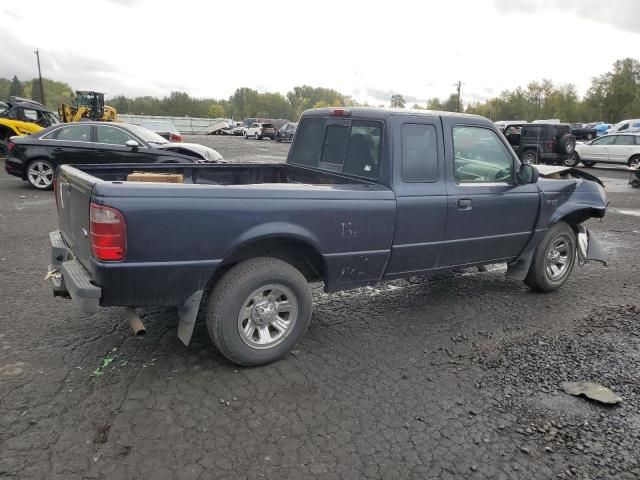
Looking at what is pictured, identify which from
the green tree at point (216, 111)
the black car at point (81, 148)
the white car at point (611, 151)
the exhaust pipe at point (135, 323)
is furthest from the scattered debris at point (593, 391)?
the green tree at point (216, 111)

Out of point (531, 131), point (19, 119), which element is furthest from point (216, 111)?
point (19, 119)

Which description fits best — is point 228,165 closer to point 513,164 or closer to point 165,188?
point 165,188

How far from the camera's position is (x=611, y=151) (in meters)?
21.2

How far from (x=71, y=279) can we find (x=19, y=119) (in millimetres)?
16079

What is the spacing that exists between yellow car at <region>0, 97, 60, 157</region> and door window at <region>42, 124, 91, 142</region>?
680cm

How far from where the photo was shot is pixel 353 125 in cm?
436

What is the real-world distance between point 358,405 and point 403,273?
1.38 m

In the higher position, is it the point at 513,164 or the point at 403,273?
the point at 513,164

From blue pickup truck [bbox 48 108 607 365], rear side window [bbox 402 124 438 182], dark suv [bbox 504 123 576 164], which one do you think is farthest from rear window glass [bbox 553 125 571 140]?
rear side window [bbox 402 124 438 182]

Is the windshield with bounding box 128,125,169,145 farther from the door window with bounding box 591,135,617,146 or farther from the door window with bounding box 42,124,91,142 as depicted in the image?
the door window with bounding box 591,135,617,146

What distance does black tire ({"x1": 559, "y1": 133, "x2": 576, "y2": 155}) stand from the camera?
21.4 metres

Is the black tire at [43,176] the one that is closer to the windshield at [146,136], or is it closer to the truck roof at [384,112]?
the windshield at [146,136]

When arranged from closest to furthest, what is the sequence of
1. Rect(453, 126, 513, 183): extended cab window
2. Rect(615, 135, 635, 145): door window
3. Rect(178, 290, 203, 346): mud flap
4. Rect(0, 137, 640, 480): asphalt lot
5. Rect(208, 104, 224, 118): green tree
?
Rect(0, 137, 640, 480): asphalt lot
Rect(178, 290, 203, 346): mud flap
Rect(453, 126, 513, 183): extended cab window
Rect(615, 135, 635, 145): door window
Rect(208, 104, 224, 118): green tree

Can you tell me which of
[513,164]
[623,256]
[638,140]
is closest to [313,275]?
[513,164]
